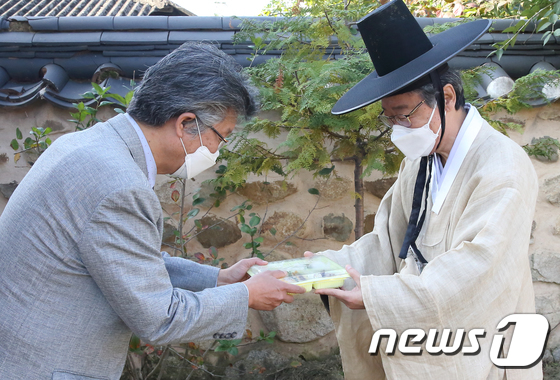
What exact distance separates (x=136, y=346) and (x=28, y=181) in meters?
1.62

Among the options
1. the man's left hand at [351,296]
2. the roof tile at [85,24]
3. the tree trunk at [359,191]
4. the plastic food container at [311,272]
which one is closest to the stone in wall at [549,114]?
the tree trunk at [359,191]

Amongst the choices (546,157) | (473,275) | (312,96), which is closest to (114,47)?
(312,96)

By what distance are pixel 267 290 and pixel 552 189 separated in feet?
8.93

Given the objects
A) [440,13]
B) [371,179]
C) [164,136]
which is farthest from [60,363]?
[440,13]

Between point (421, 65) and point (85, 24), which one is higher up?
point (421, 65)

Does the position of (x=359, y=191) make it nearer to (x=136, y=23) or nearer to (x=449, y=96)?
(x=449, y=96)

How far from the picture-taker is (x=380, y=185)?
3.47 meters

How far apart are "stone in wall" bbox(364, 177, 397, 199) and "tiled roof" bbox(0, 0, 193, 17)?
8.60 ft

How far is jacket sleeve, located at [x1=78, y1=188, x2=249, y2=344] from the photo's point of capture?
150 centimetres

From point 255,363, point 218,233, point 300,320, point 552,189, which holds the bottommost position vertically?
point 255,363

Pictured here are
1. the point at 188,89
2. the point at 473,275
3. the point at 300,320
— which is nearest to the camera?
the point at 473,275

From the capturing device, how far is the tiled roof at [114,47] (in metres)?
3.55

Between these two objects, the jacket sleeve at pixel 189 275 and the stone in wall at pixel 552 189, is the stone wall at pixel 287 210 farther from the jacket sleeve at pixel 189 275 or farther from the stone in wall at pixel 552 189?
the jacket sleeve at pixel 189 275

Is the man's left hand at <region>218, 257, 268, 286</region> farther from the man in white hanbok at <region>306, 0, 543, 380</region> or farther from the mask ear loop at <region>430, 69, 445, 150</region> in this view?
the mask ear loop at <region>430, 69, 445, 150</region>
